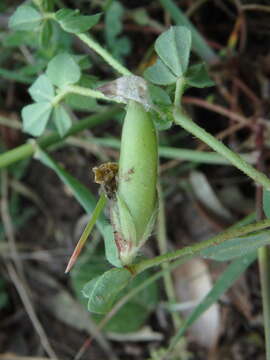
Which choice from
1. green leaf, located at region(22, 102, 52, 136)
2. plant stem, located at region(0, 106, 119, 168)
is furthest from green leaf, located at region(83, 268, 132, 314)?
plant stem, located at region(0, 106, 119, 168)

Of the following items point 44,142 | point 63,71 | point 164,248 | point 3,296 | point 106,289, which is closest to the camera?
point 106,289

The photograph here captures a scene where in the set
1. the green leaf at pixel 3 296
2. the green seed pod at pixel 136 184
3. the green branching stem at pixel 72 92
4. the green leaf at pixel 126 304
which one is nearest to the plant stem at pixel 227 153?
the green seed pod at pixel 136 184

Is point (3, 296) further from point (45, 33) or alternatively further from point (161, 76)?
point (161, 76)

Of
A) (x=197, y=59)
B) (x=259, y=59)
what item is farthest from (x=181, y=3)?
(x=259, y=59)

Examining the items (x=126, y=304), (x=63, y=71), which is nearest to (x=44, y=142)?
(x=63, y=71)

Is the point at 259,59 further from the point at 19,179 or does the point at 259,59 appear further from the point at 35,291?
the point at 35,291

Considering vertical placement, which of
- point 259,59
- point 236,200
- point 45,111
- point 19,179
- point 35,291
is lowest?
point 35,291
